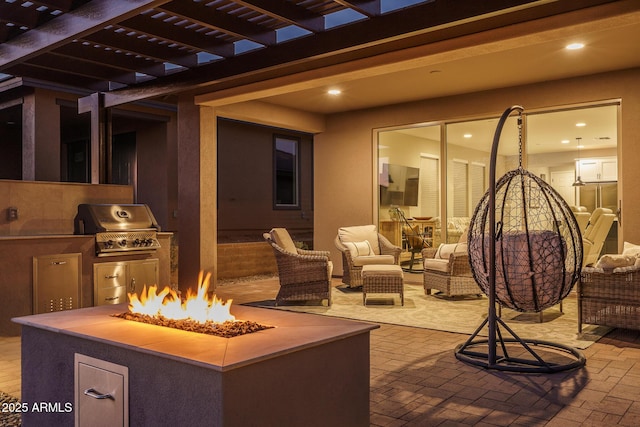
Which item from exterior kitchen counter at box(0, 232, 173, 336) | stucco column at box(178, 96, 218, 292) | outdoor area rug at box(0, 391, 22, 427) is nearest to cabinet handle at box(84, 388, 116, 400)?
outdoor area rug at box(0, 391, 22, 427)

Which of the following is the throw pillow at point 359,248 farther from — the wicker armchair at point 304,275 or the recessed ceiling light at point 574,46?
the recessed ceiling light at point 574,46

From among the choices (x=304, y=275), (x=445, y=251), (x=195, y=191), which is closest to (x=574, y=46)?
(x=445, y=251)

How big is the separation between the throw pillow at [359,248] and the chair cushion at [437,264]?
2.83 ft

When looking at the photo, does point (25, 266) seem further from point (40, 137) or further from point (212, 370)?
point (212, 370)

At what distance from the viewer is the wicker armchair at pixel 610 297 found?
456cm

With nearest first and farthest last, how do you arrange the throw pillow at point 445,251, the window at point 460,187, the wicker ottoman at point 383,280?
the wicker ottoman at point 383,280
the throw pillow at point 445,251
the window at point 460,187

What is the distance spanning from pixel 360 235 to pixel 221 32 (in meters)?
3.80

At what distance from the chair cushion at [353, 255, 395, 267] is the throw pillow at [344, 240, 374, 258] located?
0.11 metres

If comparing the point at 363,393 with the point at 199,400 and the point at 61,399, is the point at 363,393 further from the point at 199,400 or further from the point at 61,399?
the point at 61,399

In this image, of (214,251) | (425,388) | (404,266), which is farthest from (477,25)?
(404,266)

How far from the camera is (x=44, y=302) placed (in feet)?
16.7

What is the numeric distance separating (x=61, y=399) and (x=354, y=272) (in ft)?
17.1

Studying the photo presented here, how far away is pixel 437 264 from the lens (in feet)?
22.7

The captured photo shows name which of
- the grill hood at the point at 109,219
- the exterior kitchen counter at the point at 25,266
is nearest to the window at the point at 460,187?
the grill hood at the point at 109,219
